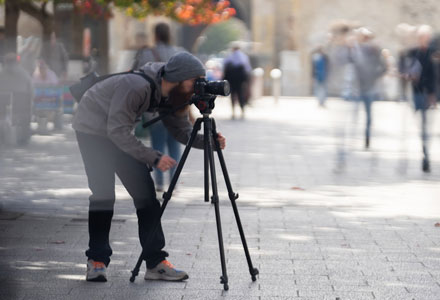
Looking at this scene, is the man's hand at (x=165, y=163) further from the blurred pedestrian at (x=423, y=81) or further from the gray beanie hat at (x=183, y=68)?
the blurred pedestrian at (x=423, y=81)

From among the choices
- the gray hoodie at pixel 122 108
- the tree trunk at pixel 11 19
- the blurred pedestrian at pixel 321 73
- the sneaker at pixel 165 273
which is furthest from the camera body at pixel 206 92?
the blurred pedestrian at pixel 321 73

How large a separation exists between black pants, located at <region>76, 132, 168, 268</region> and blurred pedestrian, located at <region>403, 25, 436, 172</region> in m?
6.77

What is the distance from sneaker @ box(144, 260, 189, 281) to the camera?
6.25m

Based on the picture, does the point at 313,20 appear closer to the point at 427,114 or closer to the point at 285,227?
the point at 427,114

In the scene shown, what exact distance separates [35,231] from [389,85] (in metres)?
29.1

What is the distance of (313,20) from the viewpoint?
40.9m

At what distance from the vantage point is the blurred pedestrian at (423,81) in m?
12.5

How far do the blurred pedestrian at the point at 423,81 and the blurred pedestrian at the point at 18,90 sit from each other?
605 centimetres

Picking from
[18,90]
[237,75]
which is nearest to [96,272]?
[18,90]

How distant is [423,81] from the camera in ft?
41.0

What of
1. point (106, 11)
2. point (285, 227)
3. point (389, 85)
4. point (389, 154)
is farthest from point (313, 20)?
point (285, 227)

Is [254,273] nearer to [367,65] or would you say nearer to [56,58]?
[367,65]

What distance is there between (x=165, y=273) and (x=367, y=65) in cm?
829

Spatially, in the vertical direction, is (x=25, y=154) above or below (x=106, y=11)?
below
